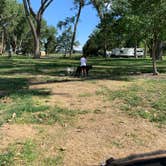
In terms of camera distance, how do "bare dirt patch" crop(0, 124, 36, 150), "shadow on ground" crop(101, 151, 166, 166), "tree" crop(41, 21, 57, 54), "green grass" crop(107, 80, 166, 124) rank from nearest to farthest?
"shadow on ground" crop(101, 151, 166, 166) → "bare dirt patch" crop(0, 124, 36, 150) → "green grass" crop(107, 80, 166, 124) → "tree" crop(41, 21, 57, 54)

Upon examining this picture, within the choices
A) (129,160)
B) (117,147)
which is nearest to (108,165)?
(129,160)

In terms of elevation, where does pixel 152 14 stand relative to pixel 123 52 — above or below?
above

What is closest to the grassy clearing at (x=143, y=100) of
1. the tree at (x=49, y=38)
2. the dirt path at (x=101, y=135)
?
the dirt path at (x=101, y=135)

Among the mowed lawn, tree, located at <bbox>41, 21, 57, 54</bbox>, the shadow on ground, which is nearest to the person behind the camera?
the shadow on ground

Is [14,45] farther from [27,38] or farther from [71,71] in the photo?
[71,71]

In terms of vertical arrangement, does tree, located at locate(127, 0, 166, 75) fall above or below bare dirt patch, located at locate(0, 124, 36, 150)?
above

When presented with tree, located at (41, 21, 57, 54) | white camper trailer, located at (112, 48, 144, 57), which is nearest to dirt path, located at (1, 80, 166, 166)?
white camper trailer, located at (112, 48, 144, 57)

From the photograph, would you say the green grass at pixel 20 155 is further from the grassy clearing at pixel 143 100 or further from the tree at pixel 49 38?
the tree at pixel 49 38

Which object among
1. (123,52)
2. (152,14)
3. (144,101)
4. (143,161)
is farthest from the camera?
(123,52)

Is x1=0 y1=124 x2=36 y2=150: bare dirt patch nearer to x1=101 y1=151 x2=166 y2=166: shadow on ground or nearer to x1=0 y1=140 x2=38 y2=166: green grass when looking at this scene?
x1=0 y1=140 x2=38 y2=166: green grass

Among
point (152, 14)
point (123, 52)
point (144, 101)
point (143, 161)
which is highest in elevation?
point (152, 14)

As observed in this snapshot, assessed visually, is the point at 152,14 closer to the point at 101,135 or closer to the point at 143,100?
the point at 143,100

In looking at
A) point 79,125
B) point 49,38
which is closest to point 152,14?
point 79,125

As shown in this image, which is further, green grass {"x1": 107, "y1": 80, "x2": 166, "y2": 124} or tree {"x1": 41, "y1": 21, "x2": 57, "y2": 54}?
tree {"x1": 41, "y1": 21, "x2": 57, "y2": 54}
